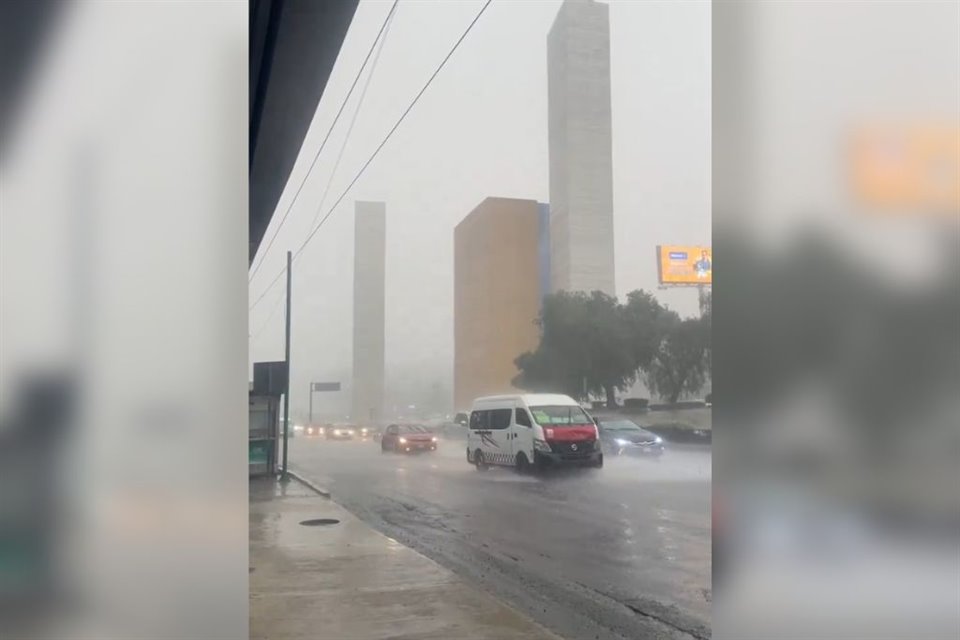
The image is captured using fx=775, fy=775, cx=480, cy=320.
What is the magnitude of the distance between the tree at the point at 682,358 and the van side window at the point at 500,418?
2867mm

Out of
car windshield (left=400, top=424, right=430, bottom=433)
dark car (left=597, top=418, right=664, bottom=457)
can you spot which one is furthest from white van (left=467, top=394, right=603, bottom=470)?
car windshield (left=400, top=424, right=430, bottom=433)

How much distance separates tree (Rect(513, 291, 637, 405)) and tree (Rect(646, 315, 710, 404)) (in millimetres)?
450

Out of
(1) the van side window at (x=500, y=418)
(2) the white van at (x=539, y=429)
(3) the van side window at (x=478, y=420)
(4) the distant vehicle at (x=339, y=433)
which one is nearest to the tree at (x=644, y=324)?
(2) the white van at (x=539, y=429)

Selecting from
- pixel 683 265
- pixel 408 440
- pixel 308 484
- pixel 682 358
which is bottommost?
pixel 308 484

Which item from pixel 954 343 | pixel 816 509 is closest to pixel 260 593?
pixel 816 509

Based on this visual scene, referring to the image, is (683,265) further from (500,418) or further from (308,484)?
(308,484)

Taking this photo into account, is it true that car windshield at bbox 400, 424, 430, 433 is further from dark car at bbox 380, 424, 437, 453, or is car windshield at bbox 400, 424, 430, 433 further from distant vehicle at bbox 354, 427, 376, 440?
distant vehicle at bbox 354, 427, 376, 440

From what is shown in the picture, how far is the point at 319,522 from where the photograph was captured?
9.72m

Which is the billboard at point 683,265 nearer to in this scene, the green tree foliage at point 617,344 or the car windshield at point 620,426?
the green tree foliage at point 617,344

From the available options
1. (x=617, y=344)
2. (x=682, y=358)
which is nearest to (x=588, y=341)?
(x=617, y=344)

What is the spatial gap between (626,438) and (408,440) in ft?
13.8

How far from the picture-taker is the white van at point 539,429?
12.5 meters

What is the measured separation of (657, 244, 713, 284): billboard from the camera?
9.62 meters

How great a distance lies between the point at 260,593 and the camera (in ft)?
18.8
